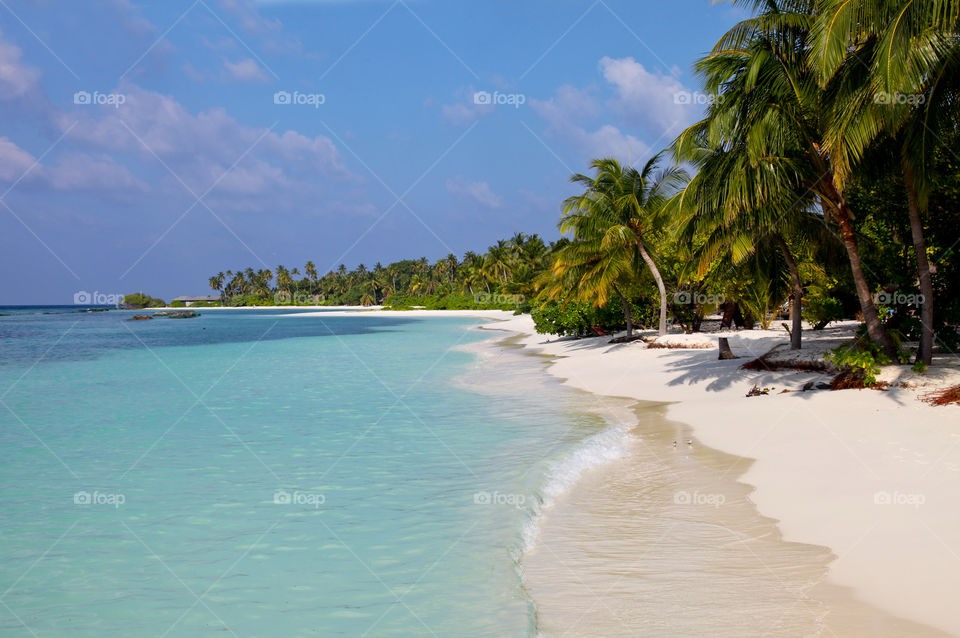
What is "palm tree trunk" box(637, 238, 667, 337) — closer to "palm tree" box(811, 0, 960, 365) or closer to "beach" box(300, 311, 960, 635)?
"beach" box(300, 311, 960, 635)

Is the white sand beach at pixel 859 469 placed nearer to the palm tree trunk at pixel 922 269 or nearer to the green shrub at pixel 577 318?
the palm tree trunk at pixel 922 269

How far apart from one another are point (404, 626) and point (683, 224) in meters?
14.9

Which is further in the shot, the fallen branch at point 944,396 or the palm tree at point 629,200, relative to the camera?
the palm tree at point 629,200

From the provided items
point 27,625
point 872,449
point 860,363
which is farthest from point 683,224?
point 27,625

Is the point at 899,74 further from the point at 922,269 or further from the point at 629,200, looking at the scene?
the point at 629,200

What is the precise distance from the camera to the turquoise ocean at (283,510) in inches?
223

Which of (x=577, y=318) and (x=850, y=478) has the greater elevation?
(x=577, y=318)

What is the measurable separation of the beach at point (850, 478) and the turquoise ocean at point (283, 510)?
1.56 metres

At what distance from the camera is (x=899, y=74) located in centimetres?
942

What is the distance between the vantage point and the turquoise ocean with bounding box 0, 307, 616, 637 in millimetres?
5676

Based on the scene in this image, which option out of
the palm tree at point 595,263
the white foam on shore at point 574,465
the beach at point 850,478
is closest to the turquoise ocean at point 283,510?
the white foam on shore at point 574,465

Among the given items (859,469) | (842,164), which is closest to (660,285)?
(842,164)

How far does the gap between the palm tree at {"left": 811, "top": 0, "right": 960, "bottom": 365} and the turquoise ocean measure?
7235mm

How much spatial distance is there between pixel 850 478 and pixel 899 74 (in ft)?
20.3
